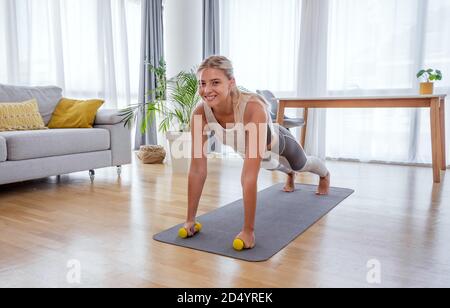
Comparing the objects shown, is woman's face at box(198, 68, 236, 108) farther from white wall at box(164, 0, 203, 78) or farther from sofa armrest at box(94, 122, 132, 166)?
white wall at box(164, 0, 203, 78)

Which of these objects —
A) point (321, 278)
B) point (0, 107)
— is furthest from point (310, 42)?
point (321, 278)

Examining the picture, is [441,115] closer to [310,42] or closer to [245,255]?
[310,42]

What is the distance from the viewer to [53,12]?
13.8ft

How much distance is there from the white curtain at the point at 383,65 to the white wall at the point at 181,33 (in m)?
1.65

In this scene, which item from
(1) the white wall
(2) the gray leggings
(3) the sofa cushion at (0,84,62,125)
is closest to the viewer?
(2) the gray leggings

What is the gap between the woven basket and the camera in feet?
13.1

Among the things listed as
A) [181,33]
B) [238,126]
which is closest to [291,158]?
[238,126]

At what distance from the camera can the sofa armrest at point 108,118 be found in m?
3.11

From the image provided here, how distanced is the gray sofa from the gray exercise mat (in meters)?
1.28

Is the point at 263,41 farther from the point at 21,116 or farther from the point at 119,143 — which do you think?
the point at 21,116

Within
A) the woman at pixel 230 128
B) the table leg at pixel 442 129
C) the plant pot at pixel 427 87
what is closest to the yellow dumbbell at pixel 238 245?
the woman at pixel 230 128

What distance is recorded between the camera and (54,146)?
2.65 m

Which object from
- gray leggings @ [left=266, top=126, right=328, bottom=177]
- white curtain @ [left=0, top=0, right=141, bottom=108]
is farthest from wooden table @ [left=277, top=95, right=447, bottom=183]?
white curtain @ [left=0, top=0, right=141, bottom=108]

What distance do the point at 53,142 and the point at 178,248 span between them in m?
1.54
